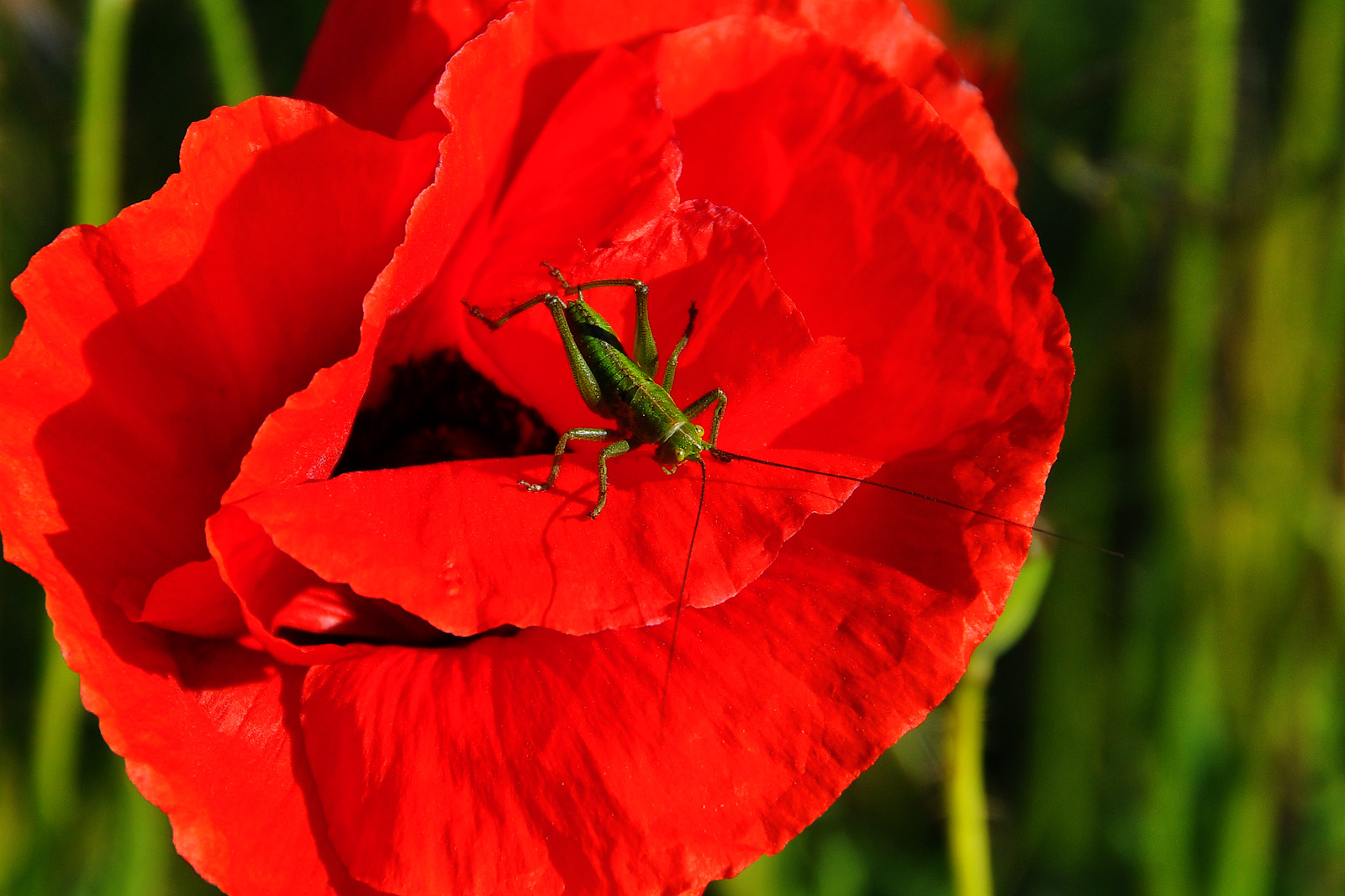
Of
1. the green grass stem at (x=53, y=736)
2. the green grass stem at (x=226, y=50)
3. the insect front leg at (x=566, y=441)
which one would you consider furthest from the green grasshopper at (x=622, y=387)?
the green grass stem at (x=53, y=736)

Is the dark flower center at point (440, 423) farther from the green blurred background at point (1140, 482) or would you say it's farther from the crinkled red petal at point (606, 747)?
the green blurred background at point (1140, 482)

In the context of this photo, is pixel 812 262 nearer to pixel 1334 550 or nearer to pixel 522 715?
pixel 522 715

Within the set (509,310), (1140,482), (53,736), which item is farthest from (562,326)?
(1140,482)

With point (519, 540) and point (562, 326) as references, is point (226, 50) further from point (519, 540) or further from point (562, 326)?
point (519, 540)

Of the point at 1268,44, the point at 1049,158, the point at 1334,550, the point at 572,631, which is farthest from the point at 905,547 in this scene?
the point at 1268,44

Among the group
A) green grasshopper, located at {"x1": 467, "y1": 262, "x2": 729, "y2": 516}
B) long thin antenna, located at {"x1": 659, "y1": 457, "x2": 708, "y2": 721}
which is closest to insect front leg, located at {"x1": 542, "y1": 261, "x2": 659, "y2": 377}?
green grasshopper, located at {"x1": 467, "y1": 262, "x2": 729, "y2": 516}

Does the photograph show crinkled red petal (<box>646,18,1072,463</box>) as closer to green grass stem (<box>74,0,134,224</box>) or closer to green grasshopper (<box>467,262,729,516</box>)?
green grasshopper (<box>467,262,729,516</box>)
